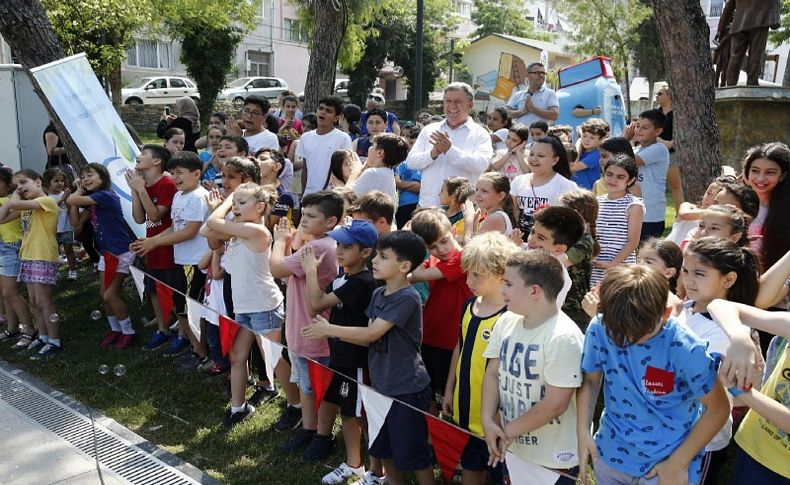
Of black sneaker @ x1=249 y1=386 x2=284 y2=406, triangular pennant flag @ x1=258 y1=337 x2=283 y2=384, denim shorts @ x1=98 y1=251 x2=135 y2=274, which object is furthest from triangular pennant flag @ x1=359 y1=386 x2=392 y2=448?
denim shorts @ x1=98 y1=251 x2=135 y2=274

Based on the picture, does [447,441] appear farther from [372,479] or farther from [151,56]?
[151,56]

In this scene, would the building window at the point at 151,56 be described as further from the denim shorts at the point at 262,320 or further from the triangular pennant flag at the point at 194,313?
the denim shorts at the point at 262,320

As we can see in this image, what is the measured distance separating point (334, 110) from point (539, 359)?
5054 mm

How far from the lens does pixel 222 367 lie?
5613 millimetres

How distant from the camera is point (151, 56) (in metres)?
40.8

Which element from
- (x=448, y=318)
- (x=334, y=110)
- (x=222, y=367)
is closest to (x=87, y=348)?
(x=222, y=367)

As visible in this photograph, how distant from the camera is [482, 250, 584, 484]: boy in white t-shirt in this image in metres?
2.79

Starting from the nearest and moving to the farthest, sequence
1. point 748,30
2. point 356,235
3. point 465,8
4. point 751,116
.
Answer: point 356,235 → point 748,30 → point 751,116 → point 465,8

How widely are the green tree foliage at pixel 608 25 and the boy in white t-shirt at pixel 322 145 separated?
2628cm

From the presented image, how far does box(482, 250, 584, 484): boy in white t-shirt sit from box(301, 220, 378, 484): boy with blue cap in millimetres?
1030

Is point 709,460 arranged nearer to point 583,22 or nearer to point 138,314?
point 138,314

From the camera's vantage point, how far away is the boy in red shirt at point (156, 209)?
594cm

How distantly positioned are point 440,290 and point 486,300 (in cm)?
78

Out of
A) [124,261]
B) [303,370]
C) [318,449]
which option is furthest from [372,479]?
[124,261]
